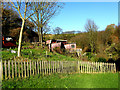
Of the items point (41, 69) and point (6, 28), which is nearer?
point (41, 69)

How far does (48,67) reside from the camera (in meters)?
7.63

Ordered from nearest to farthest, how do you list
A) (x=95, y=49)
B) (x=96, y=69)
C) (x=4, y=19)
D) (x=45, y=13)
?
(x=96, y=69) < (x=45, y=13) < (x=4, y=19) < (x=95, y=49)

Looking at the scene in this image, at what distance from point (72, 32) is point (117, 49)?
2319 cm

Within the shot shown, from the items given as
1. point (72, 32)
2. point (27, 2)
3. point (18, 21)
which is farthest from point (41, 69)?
point (72, 32)

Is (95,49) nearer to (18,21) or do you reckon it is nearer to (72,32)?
(72,32)

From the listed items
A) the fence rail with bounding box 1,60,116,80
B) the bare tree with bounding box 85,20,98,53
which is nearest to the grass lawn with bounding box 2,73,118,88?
the fence rail with bounding box 1,60,116,80

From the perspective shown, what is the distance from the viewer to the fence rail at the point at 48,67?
20.0 ft

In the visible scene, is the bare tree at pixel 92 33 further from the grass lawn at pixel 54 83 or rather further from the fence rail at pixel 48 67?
the grass lawn at pixel 54 83

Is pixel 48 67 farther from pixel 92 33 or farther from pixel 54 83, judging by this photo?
pixel 92 33

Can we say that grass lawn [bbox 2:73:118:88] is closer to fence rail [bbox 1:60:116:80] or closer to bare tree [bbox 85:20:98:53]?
fence rail [bbox 1:60:116:80]

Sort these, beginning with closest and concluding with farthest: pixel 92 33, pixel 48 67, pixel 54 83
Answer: pixel 54 83 < pixel 48 67 < pixel 92 33

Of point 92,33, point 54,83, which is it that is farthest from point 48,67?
point 92,33

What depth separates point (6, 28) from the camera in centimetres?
2408

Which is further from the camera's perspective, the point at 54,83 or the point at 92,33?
the point at 92,33
